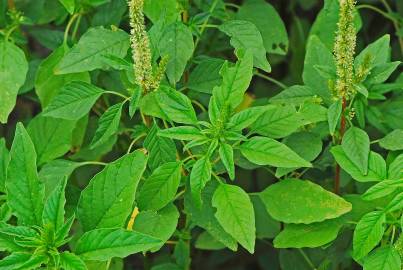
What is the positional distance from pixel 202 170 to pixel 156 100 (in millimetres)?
189

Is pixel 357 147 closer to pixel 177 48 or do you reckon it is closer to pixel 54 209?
pixel 177 48

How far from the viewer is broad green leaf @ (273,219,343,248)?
1661 mm

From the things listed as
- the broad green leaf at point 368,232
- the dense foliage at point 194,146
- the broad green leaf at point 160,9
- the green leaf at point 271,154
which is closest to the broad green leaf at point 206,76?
the dense foliage at point 194,146

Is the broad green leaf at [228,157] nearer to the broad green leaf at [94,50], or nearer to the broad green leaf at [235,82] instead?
the broad green leaf at [235,82]

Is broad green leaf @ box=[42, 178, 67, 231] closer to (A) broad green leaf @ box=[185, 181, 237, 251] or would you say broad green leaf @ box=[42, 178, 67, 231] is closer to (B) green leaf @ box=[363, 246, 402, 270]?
Answer: (A) broad green leaf @ box=[185, 181, 237, 251]

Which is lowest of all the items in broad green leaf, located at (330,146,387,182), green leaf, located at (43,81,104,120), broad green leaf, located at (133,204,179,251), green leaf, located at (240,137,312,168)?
broad green leaf, located at (133,204,179,251)

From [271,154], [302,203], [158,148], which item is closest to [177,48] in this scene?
[158,148]

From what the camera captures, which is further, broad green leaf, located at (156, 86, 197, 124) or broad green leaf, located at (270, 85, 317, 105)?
broad green leaf, located at (270, 85, 317, 105)

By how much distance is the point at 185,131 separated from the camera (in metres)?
1.53

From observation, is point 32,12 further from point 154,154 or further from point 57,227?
point 57,227

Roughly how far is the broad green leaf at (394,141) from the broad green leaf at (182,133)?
0.41m

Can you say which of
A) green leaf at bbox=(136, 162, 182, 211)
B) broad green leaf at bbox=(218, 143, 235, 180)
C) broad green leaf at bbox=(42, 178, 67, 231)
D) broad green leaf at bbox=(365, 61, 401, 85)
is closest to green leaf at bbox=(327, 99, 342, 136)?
broad green leaf at bbox=(365, 61, 401, 85)

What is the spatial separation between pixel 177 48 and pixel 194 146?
229mm

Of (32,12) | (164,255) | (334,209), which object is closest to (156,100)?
(334,209)
